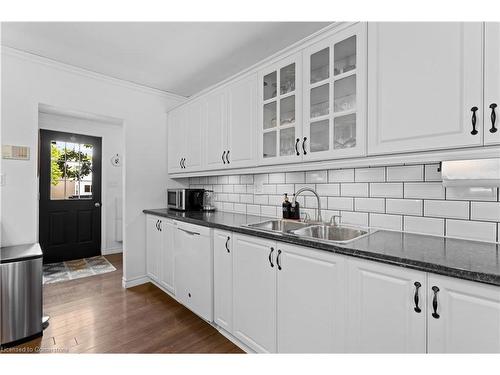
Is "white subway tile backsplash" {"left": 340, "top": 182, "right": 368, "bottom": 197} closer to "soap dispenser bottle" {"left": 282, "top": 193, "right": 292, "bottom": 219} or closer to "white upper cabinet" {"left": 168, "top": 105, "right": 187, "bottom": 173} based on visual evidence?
"soap dispenser bottle" {"left": 282, "top": 193, "right": 292, "bottom": 219}

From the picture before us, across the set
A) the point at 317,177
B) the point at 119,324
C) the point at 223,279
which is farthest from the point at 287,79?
the point at 119,324

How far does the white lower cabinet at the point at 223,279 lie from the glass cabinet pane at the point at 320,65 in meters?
1.33

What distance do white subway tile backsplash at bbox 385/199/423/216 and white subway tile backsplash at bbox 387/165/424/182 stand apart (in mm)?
146

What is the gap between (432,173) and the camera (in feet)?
5.26

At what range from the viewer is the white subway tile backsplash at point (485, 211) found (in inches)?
54.8

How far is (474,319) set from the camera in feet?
3.23

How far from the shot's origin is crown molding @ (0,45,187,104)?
2393mm

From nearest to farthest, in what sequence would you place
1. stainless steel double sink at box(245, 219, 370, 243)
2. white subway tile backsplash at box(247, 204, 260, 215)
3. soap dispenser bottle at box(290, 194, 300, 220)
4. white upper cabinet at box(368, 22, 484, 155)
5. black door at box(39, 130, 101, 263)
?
white upper cabinet at box(368, 22, 484, 155), stainless steel double sink at box(245, 219, 370, 243), soap dispenser bottle at box(290, 194, 300, 220), white subway tile backsplash at box(247, 204, 260, 215), black door at box(39, 130, 101, 263)

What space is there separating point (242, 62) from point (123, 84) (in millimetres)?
1544

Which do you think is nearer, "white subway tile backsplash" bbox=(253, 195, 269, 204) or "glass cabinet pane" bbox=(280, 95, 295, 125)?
"glass cabinet pane" bbox=(280, 95, 295, 125)

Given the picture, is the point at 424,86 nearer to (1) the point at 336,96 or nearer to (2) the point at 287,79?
(1) the point at 336,96

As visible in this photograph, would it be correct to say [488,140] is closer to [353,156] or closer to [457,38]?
[457,38]

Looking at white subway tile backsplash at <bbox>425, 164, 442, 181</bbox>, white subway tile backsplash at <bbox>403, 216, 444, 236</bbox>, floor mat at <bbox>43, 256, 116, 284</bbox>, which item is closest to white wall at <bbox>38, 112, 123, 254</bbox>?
floor mat at <bbox>43, 256, 116, 284</bbox>

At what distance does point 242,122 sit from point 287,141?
0.56 m
